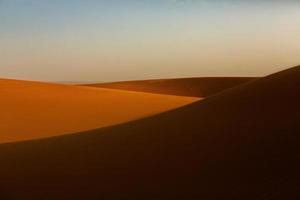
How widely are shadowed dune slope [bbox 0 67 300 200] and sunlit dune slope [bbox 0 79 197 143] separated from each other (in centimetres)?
497

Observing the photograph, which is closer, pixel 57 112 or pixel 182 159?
pixel 182 159

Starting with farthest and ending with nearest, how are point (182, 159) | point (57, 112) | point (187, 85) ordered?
point (187, 85) → point (57, 112) → point (182, 159)

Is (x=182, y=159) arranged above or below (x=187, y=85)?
below

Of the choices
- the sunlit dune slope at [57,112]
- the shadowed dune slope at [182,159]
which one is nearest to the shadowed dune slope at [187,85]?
the sunlit dune slope at [57,112]

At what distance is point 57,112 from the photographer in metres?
16.8

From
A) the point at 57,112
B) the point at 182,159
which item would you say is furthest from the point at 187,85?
the point at 182,159

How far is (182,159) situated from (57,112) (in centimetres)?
1180

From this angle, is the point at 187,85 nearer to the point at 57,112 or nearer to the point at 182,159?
the point at 57,112

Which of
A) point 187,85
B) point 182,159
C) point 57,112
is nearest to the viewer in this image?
point 182,159

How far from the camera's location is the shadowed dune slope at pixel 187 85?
1610 inches

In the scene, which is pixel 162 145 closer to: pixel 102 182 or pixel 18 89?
pixel 102 182

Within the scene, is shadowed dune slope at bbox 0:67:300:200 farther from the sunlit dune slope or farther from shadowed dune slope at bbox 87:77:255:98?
shadowed dune slope at bbox 87:77:255:98

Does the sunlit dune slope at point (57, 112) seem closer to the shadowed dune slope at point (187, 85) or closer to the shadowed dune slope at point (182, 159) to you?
the shadowed dune slope at point (182, 159)

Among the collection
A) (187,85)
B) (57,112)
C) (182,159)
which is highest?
(187,85)
